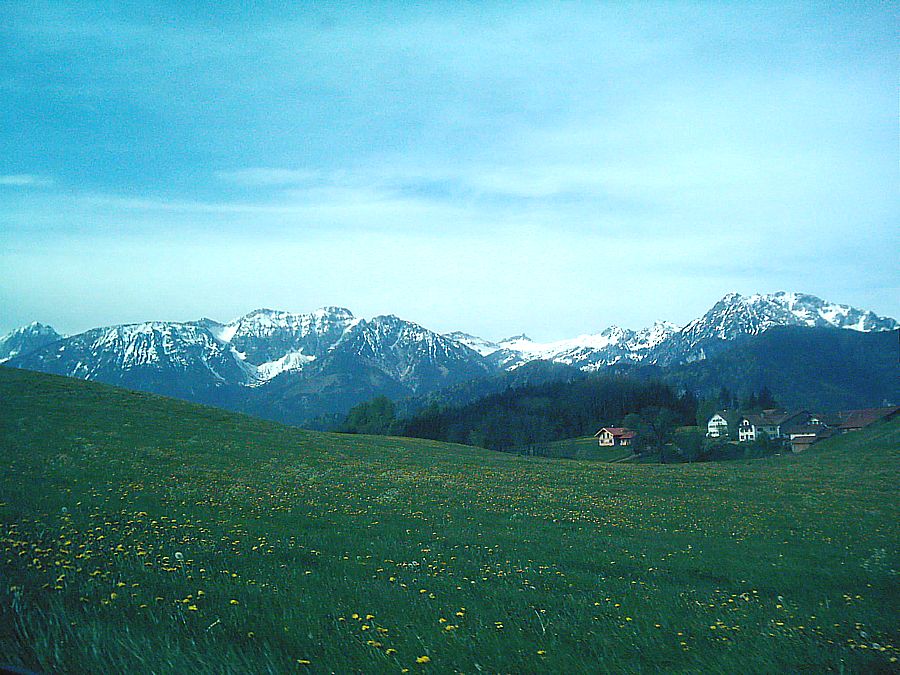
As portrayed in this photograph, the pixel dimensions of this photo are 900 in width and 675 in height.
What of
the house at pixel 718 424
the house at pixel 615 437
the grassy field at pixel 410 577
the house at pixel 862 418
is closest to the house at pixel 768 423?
the house at pixel 718 424

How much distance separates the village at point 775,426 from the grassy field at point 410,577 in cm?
11668

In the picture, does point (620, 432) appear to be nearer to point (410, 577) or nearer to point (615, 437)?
point (615, 437)

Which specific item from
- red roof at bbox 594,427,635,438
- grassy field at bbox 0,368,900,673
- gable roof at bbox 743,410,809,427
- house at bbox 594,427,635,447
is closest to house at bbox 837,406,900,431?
gable roof at bbox 743,410,809,427

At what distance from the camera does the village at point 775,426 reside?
14588 centimetres

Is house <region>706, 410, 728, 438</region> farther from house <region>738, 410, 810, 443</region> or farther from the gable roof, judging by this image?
the gable roof

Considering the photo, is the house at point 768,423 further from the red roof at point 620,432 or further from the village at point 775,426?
the red roof at point 620,432

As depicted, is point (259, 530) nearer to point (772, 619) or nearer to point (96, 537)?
point (96, 537)

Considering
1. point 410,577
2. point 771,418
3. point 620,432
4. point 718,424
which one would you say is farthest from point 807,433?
point 410,577

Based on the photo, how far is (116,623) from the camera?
8.64 metres

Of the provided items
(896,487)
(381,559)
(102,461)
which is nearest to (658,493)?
(896,487)

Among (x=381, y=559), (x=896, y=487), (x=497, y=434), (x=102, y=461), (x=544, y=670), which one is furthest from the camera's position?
(x=497, y=434)

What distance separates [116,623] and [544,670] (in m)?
5.85

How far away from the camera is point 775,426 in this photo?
174375 millimetres

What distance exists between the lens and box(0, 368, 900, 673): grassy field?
8.49 m
